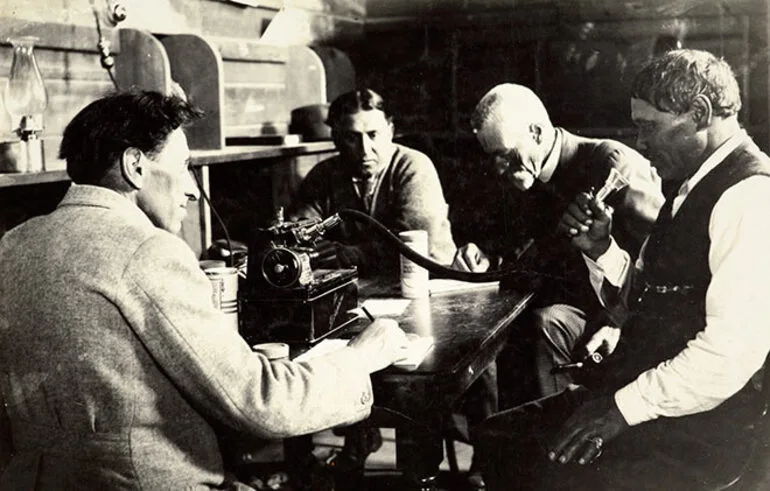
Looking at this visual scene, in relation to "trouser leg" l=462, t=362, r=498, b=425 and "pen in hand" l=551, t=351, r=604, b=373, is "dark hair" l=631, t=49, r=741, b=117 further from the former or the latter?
"trouser leg" l=462, t=362, r=498, b=425

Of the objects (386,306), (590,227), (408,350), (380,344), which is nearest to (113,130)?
(380,344)

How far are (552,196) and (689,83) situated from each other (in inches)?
48.8

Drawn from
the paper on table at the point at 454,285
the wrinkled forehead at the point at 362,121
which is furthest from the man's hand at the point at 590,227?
the wrinkled forehead at the point at 362,121

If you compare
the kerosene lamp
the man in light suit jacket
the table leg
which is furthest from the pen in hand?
the kerosene lamp

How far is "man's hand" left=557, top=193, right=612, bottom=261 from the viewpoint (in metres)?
2.45

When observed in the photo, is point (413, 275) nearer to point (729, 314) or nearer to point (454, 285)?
point (454, 285)

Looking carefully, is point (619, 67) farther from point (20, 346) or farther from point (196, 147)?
point (20, 346)

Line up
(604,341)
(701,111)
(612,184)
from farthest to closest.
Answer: (612,184) → (604,341) → (701,111)

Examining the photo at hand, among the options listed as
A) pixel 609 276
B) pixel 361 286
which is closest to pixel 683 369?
pixel 609 276

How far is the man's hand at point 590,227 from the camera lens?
2445 millimetres

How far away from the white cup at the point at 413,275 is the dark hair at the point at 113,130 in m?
1.13

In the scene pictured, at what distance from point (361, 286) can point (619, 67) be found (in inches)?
82.5

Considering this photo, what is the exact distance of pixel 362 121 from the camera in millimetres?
3760

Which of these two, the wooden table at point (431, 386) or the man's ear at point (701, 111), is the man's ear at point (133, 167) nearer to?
the wooden table at point (431, 386)
